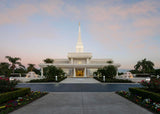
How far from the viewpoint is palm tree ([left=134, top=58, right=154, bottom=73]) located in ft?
134

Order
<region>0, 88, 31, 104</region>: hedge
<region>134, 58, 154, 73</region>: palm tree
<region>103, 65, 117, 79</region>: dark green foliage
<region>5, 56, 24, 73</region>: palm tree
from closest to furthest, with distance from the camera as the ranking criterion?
<region>0, 88, 31, 104</region>: hedge → <region>103, 65, 117, 79</region>: dark green foliage → <region>5, 56, 24, 73</region>: palm tree → <region>134, 58, 154, 73</region>: palm tree

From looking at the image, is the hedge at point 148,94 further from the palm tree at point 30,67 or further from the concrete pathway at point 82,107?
the palm tree at point 30,67

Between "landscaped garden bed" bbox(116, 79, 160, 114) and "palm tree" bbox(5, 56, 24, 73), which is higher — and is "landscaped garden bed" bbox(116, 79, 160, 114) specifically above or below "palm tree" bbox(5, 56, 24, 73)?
below

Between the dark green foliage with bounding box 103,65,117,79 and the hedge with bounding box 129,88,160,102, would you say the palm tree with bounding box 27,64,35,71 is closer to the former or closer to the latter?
the dark green foliage with bounding box 103,65,117,79

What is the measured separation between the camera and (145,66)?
1633 inches

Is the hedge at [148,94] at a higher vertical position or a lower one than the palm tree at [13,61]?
Result: lower

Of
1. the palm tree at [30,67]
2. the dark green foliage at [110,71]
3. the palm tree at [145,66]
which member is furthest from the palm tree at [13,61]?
the palm tree at [145,66]

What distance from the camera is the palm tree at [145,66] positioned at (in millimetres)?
40697

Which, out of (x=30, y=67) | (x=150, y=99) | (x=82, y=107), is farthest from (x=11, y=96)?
(x=30, y=67)

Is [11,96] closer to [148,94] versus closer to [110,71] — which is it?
[148,94]

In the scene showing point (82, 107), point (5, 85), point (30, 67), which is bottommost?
point (82, 107)

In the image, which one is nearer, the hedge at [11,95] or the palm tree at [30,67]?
the hedge at [11,95]

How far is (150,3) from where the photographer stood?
52.9ft

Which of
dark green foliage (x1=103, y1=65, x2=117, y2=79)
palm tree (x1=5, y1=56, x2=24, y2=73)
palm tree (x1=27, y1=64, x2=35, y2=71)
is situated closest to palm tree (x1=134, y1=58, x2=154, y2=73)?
dark green foliage (x1=103, y1=65, x2=117, y2=79)
